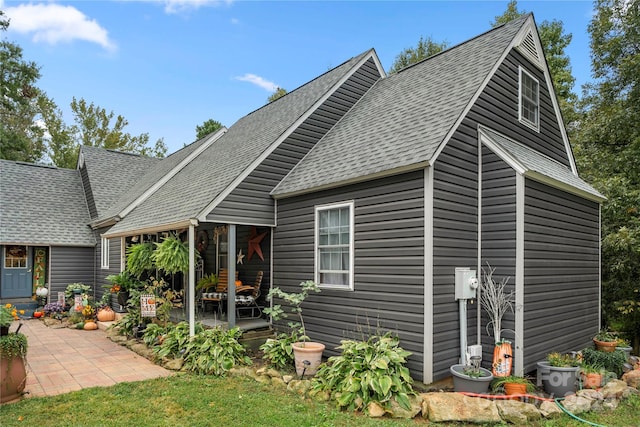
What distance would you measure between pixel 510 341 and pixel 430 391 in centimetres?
146

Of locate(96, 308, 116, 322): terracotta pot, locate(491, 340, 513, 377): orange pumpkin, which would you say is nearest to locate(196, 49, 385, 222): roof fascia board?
locate(491, 340, 513, 377): orange pumpkin

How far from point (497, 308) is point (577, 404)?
149 cm

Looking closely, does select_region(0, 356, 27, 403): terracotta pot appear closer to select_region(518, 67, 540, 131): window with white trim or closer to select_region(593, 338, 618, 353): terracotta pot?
select_region(518, 67, 540, 131): window with white trim

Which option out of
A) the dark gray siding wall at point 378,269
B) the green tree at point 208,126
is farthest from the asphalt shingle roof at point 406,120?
the green tree at point 208,126

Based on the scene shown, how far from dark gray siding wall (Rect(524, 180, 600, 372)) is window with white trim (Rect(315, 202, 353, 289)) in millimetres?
2725

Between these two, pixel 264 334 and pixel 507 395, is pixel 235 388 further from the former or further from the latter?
pixel 507 395

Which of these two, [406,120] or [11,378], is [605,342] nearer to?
[406,120]

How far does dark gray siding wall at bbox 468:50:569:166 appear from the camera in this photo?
7290mm

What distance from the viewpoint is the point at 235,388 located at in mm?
5859

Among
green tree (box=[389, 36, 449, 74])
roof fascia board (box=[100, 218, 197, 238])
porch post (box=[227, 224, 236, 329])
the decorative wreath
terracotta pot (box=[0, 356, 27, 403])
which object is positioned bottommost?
terracotta pot (box=[0, 356, 27, 403])

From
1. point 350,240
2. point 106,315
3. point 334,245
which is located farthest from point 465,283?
point 106,315

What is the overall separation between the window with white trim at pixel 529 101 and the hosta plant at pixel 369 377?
523 centimetres

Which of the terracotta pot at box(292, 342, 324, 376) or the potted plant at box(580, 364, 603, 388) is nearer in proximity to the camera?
the potted plant at box(580, 364, 603, 388)

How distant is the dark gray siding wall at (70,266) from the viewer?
46.1 ft
